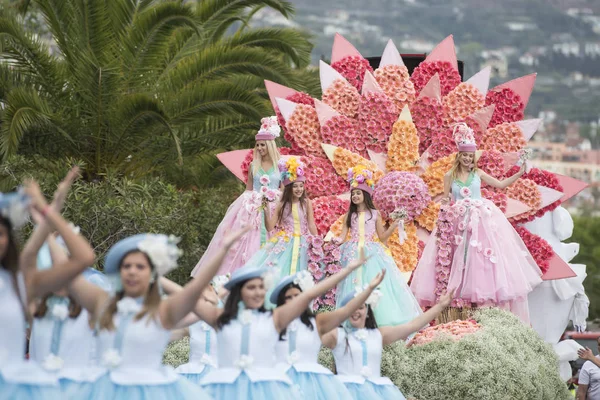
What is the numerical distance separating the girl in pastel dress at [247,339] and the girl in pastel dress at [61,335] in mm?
781

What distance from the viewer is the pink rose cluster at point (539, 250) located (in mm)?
14016

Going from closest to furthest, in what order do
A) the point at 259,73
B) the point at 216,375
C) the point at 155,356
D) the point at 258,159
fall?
the point at 155,356
the point at 216,375
the point at 258,159
the point at 259,73

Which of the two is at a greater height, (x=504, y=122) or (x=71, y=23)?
(x=71, y=23)

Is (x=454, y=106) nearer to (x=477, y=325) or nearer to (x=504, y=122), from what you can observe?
(x=504, y=122)

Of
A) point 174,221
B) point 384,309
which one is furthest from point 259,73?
point 384,309

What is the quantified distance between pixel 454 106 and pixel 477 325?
141 inches

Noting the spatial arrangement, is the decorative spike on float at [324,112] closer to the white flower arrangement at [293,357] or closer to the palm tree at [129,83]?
the palm tree at [129,83]

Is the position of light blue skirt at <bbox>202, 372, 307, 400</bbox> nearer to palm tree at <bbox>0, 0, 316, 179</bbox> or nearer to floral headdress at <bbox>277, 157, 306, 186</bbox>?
floral headdress at <bbox>277, 157, 306, 186</bbox>

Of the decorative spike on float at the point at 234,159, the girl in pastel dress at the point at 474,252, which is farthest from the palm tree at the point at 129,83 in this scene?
the girl in pastel dress at the point at 474,252

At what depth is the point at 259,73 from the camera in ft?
51.8

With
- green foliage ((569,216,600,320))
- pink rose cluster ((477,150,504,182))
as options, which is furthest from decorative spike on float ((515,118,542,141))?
green foliage ((569,216,600,320))

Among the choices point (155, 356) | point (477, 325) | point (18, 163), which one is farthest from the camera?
point (18, 163)

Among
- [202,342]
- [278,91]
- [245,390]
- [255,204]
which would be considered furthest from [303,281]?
[278,91]

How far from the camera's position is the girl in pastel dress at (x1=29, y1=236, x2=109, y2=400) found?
22.2 feet
